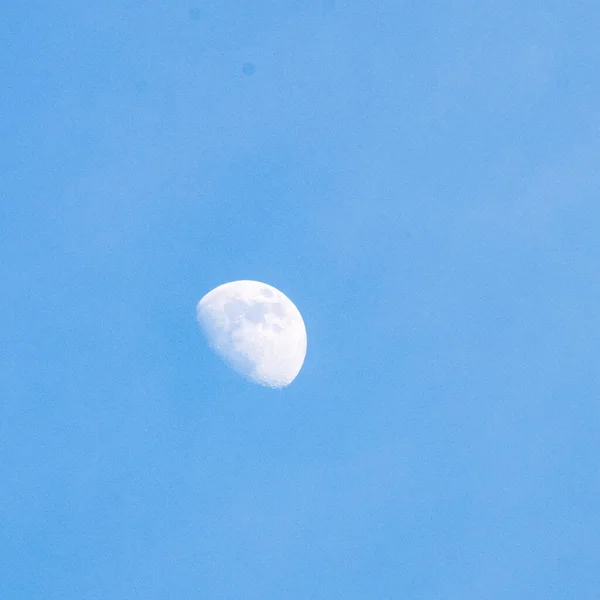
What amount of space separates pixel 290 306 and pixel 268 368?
93 centimetres

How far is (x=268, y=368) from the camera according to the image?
24.4 feet

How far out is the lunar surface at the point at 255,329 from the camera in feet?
24.0

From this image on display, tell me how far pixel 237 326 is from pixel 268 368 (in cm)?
71

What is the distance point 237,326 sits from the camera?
24.0 ft

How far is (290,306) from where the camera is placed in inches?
305

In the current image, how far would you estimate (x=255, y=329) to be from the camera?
7.30 meters

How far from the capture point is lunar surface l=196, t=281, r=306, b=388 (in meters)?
7.33

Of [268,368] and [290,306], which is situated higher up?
[290,306]

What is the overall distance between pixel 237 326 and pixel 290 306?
2.78 ft
